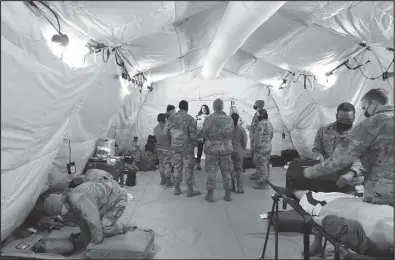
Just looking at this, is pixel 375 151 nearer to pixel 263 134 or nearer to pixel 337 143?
pixel 337 143

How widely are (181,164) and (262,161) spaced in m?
1.40

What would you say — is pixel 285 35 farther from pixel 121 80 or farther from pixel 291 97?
pixel 291 97

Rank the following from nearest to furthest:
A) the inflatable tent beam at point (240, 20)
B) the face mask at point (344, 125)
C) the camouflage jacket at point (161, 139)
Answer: the inflatable tent beam at point (240, 20) → the face mask at point (344, 125) → the camouflage jacket at point (161, 139)

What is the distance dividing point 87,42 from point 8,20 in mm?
1121

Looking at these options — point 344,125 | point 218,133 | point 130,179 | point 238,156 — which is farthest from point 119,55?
point 344,125

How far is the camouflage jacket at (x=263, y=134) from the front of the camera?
15.5 ft

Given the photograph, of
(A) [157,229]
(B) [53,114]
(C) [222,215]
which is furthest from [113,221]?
(C) [222,215]

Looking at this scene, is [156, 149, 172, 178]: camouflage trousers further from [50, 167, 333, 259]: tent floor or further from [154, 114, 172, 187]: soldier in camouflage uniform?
[50, 167, 333, 259]: tent floor

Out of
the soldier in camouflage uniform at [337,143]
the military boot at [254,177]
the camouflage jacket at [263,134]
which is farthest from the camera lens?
the military boot at [254,177]

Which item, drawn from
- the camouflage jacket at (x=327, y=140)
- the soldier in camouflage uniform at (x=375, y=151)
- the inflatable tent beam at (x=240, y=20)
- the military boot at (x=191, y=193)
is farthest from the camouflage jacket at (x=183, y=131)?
the soldier in camouflage uniform at (x=375, y=151)

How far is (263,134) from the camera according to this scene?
4.77 meters

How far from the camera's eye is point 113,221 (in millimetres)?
2715

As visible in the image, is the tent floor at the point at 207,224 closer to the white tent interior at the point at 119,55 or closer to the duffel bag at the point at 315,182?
the duffel bag at the point at 315,182

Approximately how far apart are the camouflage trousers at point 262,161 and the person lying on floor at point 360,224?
2.82 m
